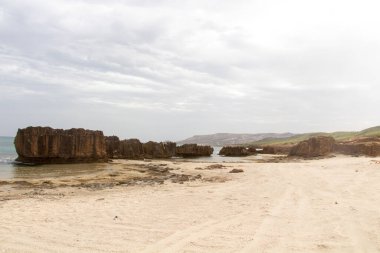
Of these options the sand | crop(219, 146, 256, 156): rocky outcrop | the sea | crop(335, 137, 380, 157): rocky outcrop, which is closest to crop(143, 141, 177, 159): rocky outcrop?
crop(219, 146, 256, 156): rocky outcrop

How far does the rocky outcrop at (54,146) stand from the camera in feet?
129

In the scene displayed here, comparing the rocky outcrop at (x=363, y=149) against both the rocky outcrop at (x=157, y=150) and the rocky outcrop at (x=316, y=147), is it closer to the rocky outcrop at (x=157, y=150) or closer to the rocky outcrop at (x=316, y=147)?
the rocky outcrop at (x=316, y=147)

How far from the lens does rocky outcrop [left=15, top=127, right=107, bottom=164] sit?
39375mm

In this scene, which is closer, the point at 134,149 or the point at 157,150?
the point at 134,149

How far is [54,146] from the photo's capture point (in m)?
39.8

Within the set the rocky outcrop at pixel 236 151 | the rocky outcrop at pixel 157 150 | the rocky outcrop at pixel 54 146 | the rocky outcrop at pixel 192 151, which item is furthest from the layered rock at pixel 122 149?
the rocky outcrop at pixel 236 151

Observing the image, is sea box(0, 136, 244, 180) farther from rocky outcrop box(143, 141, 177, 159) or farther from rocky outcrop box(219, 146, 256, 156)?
rocky outcrop box(219, 146, 256, 156)

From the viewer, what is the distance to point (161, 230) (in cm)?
755

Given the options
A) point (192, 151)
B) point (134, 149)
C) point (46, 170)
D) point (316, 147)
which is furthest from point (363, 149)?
point (46, 170)

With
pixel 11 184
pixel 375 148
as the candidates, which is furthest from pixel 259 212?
pixel 375 148

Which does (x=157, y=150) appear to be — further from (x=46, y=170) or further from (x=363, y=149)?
(x=363, y=149)

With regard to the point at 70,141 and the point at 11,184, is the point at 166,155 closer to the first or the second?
the point at 70,141

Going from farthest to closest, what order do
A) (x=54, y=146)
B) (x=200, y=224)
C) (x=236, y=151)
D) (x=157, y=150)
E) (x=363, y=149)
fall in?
(x=236, y=151), (x=157, y=150), (x=363, y=149), (x=54, y=146), (x=200, y=224)

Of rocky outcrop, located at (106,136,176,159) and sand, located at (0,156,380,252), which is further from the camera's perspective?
rocky outcrop, located at (106,136,176,159)
